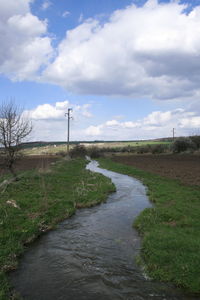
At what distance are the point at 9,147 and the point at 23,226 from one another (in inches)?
496

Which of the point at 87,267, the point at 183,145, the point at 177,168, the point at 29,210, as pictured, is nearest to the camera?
the point at 87,267

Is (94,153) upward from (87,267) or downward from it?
upward

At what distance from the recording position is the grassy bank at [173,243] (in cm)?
738

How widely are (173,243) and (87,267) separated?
11.0 ft

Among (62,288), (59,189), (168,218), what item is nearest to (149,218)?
(168,218)

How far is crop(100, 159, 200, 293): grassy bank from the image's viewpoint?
7.38 meters

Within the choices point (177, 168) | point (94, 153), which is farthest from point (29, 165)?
point (94, 153)

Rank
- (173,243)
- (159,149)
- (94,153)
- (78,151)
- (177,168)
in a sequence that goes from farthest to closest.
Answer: (159,149), (94,153), (78,151), (177,168), (173,243)

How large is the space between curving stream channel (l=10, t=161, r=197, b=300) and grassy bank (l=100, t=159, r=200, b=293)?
1.33 feet

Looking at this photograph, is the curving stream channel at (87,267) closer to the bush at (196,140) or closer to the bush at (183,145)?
the bush at (183,145)

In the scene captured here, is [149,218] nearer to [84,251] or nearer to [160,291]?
[84,251]

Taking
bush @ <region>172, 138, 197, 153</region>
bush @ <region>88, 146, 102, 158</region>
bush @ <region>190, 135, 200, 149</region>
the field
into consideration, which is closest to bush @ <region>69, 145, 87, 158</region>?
bush @ <region>88, 146, 102, 158</region>

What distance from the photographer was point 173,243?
30.0ft

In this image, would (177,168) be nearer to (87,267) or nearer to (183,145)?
(87,267)
